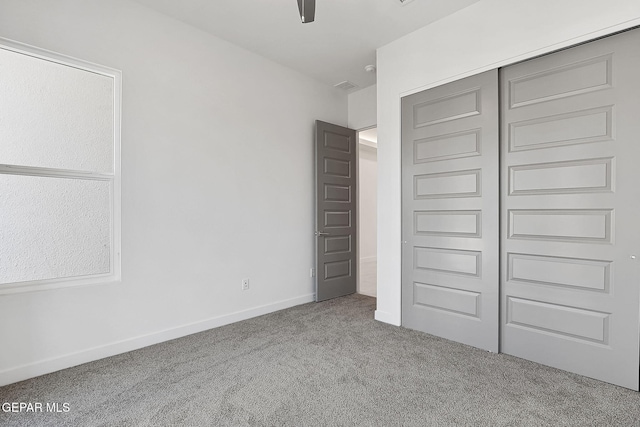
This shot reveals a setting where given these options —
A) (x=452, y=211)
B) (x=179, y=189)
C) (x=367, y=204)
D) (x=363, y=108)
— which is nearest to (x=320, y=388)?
(x=452, y=211)

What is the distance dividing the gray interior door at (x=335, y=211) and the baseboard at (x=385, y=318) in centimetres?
93

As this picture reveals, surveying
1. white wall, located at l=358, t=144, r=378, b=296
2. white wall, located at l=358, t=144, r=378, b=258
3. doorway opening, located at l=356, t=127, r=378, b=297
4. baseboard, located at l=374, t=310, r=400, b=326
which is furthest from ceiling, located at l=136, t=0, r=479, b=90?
white wall, located at l=358, t=144, r=378, b=258

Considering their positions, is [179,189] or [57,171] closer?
[57,171]

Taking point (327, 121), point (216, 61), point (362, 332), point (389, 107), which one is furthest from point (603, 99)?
point (216, 61)

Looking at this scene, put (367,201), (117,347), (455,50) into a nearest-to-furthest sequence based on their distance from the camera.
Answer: (117,347) → (455,50) → (367,201)

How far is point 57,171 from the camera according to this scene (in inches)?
96.3

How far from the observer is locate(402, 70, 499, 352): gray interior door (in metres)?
2.71

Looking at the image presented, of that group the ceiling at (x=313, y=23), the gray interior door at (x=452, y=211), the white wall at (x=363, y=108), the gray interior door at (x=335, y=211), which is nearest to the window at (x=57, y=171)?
the ceiling at (x=313, y=23)

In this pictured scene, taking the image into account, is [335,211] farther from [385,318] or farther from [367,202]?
[367,202]

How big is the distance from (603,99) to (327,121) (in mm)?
2934

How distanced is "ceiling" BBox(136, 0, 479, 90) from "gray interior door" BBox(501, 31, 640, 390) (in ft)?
3.47

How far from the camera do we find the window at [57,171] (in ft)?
7.43

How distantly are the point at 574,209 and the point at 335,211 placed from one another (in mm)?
2609

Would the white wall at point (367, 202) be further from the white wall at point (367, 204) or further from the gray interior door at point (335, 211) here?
the gray interior door at point (335, 211)
